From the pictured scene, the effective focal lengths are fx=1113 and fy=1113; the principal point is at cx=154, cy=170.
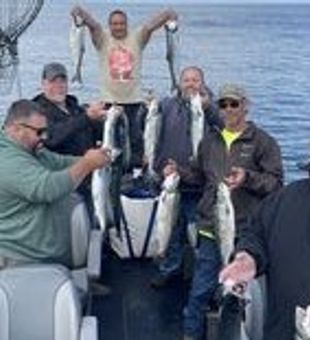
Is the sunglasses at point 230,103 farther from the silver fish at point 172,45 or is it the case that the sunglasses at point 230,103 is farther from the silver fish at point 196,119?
the silver fish at point 172,45

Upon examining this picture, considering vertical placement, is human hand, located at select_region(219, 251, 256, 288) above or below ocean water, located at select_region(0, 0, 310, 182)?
above

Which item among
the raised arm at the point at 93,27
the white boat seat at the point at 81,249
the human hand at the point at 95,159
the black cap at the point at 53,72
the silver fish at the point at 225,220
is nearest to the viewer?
the human hand at the point at 95,159

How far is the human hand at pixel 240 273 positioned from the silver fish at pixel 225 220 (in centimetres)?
132

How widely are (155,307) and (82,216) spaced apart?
1.09m

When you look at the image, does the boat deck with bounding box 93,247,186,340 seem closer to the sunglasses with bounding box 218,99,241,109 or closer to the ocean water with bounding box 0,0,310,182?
the ocean water with bounding box 0,0,310,182

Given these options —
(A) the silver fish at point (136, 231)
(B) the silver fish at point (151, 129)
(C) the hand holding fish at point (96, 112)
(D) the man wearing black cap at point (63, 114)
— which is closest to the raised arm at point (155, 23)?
(B) the silver fish at point (151, 129)

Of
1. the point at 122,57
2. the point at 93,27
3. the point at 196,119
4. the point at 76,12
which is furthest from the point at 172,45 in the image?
the point at 196,119

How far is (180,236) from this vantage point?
6.80 m

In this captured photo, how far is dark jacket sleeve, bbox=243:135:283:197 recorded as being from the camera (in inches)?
214

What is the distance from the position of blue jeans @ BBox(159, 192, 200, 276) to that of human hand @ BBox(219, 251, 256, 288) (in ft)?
7.99

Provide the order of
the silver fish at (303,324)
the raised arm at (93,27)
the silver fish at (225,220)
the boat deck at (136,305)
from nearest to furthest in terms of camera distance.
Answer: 1. the silver fish at (303,324)
2. the silver fish at (225,220)
3. the boat deck at (136,305)
4. the raised arm at (93,27)

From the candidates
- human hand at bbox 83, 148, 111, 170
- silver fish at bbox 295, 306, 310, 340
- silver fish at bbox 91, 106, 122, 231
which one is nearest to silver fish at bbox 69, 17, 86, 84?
silver fish at bbox 91, 106, 122, 231

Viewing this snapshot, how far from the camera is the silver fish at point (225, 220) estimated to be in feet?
17.5

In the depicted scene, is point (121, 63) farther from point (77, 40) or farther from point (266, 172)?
point (266, 172)
